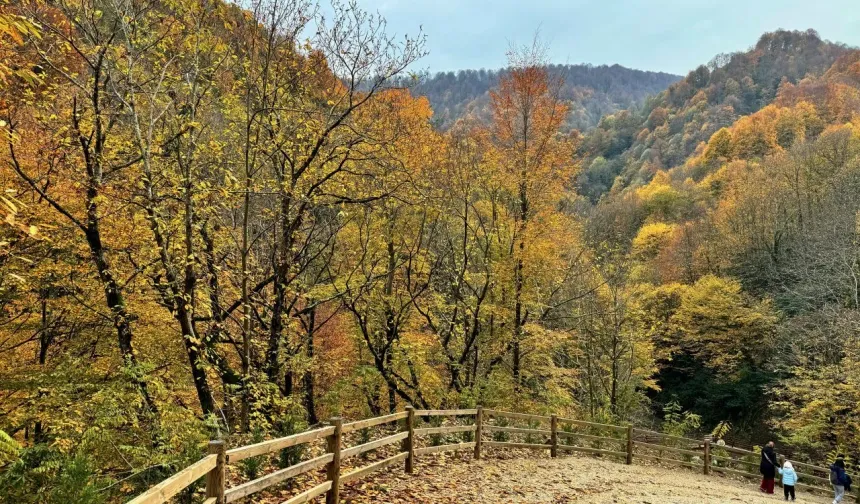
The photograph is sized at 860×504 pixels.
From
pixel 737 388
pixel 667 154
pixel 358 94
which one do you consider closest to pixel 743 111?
pixel 667 154

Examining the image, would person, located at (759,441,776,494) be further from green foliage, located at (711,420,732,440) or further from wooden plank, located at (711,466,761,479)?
green foliage, located at (711,420,732,440)

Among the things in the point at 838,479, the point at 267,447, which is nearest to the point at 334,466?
the point at 267,447

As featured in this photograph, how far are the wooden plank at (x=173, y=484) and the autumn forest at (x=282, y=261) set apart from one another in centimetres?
104

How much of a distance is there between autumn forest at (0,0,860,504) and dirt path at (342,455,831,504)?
7.17 feet

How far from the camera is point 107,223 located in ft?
30.1

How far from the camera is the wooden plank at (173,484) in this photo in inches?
108

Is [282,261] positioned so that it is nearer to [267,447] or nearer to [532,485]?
[267,447]

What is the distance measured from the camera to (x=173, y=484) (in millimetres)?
3035

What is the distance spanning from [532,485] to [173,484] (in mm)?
7131

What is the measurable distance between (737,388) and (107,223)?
33.0 m

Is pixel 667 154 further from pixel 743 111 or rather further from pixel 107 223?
pixel 107 223

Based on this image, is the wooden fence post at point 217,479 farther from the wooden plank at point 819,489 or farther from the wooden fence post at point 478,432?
the wooden plank at point 819,489

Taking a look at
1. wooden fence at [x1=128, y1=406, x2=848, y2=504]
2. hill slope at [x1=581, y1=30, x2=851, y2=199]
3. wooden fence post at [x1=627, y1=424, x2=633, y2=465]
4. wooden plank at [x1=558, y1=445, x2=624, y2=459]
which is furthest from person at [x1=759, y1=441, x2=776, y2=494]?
hill slope at [x1=581, y1=30, x2=851, y2=199]

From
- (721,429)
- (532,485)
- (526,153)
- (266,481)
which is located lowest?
(721,429)
